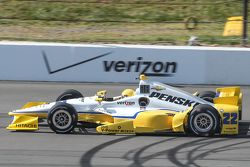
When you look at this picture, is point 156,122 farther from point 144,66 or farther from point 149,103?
point 144,66

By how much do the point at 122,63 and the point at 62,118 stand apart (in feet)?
19.9

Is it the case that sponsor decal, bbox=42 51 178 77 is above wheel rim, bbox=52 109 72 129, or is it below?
above

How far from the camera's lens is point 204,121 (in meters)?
11.1

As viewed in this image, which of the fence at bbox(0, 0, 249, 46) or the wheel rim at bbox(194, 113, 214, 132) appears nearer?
the wheel rim at bbox(194, 113, 214, 132)

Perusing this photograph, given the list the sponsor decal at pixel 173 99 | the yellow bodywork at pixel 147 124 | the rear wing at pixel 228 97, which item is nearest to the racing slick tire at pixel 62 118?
the yellow bodywork at pixel 147 124

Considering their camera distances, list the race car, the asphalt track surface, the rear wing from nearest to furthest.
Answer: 1. the asphalt track surface
2. the race car
3. the rear wing

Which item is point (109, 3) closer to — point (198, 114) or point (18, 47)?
point (18, 47)

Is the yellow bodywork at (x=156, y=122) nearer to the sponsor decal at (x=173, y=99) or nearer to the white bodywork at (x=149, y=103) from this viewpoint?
the white bodywork at (x=149, y=103)

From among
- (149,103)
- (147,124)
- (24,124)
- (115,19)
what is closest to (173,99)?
(149,103)

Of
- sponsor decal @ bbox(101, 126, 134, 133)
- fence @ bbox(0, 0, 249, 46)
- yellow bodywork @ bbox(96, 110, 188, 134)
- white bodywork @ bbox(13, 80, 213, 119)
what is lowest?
sponsor decal @ bbox(101, 126, 134, 133)

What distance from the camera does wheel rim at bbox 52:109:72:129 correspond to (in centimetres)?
1141

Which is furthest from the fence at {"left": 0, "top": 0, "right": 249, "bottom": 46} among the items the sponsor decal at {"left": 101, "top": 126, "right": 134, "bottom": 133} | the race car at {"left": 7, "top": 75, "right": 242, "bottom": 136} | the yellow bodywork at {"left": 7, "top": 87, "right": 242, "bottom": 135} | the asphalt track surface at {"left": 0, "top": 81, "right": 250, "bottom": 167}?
the asphalt track surface at {"left": 0, "top": 81, "right": 250, "bottom": 167}

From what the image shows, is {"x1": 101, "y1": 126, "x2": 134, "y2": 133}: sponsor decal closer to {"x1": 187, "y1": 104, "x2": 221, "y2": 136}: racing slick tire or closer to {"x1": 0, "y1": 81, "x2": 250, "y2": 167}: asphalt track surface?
{"x1": 0, "y1": 81, "x2": 250, "y2": 167}: asphalt track surface

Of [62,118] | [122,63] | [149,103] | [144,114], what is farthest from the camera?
[122,63]
